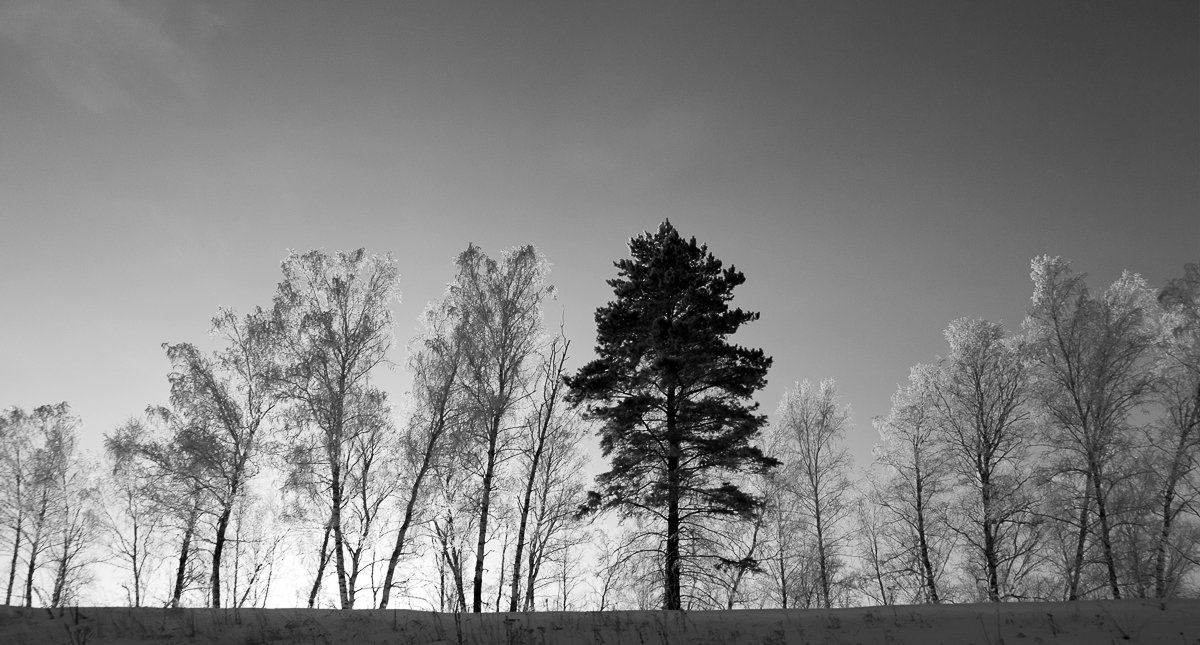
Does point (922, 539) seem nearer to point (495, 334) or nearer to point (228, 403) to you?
point (495, 334)

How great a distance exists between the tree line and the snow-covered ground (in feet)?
16.1

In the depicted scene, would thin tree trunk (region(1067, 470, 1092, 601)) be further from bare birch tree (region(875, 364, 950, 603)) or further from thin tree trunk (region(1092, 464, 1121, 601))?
bare birch tree (region(875, 364, 950, 603))

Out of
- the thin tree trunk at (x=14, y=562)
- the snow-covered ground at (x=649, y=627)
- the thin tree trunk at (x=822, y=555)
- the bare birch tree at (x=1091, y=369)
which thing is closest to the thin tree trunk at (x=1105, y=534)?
the bare birch tree at (x=1091, y=369)

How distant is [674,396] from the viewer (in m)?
14.1

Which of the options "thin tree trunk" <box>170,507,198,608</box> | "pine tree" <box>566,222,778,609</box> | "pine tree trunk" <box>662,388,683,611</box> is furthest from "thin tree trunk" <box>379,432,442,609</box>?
"pine tree trunk" <box>662,388,683,611</box>

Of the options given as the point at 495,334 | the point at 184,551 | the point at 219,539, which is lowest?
the point at 184,551

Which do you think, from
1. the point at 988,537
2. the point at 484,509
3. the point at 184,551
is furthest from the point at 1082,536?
the point at 184,551

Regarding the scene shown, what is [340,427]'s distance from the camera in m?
14.5

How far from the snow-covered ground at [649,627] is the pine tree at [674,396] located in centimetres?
485

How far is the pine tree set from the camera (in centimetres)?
1313

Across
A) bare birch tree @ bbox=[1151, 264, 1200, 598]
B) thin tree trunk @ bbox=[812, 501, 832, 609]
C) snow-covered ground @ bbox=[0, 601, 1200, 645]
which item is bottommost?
thin tree trunk @ bbox=[812, 501, 832, 609]

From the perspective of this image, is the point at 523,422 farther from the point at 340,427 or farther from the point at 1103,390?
the point at 1103,390

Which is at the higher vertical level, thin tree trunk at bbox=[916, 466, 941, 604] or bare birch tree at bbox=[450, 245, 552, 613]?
bare birch tree at bbox=[450, 245, 552, 613]

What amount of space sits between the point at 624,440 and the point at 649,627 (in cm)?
658
